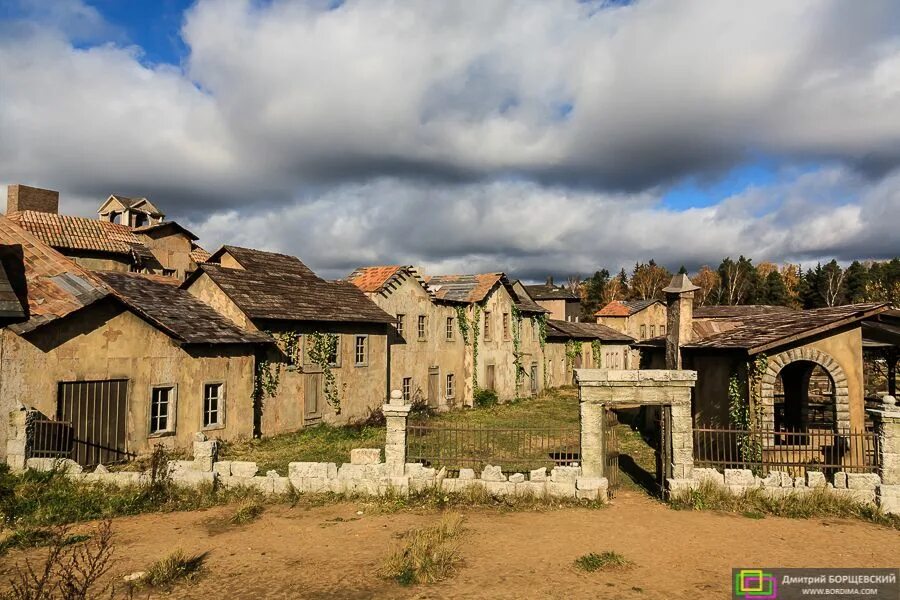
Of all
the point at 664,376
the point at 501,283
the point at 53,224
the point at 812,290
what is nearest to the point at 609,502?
the point at 664,376

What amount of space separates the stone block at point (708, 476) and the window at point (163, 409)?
14.6 meters

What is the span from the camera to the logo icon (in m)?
7.81

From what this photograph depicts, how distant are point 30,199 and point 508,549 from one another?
34.8m

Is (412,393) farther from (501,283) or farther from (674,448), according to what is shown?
(674,448)

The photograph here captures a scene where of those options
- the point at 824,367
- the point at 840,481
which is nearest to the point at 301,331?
the point at 824,367

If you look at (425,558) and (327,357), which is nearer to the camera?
(425,558)

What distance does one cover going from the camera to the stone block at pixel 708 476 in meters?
11.9

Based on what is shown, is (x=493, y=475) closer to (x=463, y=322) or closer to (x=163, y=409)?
(x=163, y=409)

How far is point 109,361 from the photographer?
15297mm

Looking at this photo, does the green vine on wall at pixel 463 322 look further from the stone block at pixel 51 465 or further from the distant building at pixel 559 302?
the distant building at pixel 559 302

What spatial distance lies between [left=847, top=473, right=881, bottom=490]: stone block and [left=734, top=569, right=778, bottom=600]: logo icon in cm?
478

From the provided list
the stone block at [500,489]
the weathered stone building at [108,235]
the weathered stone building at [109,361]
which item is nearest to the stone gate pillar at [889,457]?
the stone block at [500,489]

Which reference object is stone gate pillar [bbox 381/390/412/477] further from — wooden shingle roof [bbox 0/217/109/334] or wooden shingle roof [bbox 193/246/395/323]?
wooden shingle roof [bbox 193/246/395/323]

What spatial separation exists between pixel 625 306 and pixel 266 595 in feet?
164
